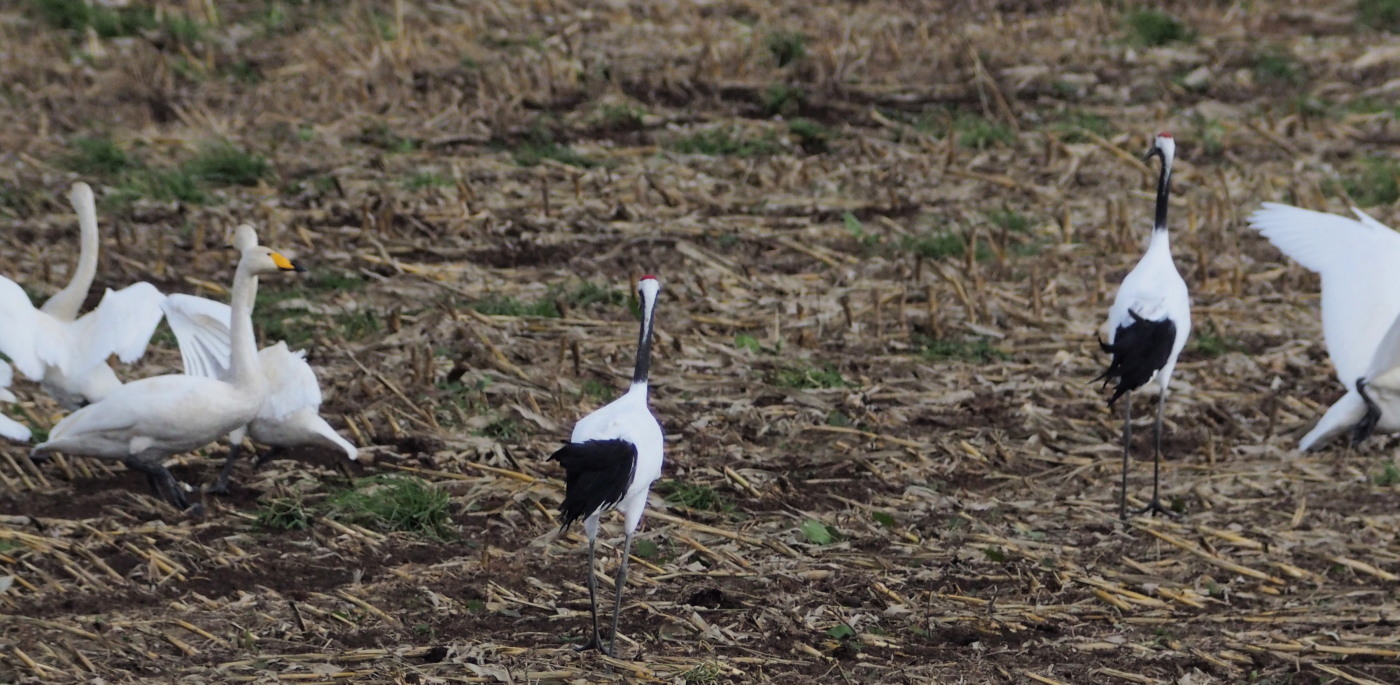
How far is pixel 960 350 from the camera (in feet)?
30.1

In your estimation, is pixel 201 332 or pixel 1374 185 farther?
pixel 1374 185

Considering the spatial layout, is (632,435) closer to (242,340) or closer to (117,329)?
(242,340)

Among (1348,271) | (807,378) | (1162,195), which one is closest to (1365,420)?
(1348,271)

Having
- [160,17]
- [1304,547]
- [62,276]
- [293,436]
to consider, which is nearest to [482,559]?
[293,436]

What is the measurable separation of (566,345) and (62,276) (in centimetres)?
332

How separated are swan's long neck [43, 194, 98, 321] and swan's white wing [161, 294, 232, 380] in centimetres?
48

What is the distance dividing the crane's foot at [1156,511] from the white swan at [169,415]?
152 inches

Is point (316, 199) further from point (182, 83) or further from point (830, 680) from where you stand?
point (830, 680)

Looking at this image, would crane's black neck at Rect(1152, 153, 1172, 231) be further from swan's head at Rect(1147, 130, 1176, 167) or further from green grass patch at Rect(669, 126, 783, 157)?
green grass patch at Rect(669, 126, 783, 157)

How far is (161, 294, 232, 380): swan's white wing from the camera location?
7.91 meters

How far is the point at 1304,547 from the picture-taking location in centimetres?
702

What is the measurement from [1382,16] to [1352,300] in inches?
345

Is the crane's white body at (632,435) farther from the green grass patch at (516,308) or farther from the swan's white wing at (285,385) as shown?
the green grass patch at (516,308)

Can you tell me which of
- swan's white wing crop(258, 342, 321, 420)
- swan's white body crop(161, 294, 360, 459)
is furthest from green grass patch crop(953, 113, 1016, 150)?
swan's white wing crop(258, 342, 321, 420)
